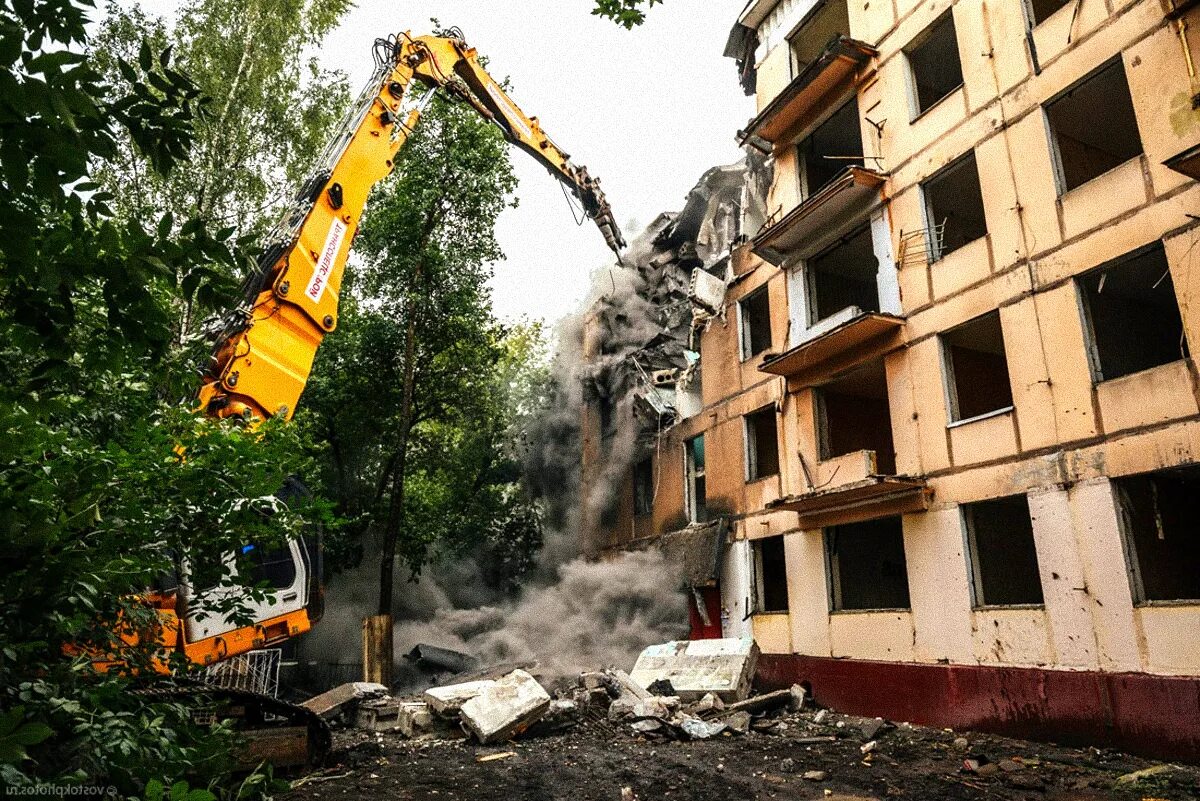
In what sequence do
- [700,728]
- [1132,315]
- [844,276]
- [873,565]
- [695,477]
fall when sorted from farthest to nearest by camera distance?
[695,477] < [844,276] < [873,565] < [1132,315] < [700,728]

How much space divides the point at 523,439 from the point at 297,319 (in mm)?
16998

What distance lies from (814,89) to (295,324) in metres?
11.0

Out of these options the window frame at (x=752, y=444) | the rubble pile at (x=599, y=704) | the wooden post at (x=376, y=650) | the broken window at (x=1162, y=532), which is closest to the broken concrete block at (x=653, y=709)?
the rubble pile at (x=599, y=704)

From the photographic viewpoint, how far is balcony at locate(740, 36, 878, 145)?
12.7 m

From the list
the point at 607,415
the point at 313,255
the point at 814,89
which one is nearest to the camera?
the point at 313,255

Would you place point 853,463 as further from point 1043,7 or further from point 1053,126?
point 1043,7

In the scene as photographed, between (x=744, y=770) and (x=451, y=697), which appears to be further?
(x=451, y=697)

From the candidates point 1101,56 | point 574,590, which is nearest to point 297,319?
point 1101,56

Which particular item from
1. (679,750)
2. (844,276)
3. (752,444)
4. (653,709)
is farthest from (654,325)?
(679,750)

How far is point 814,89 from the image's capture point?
13594mm

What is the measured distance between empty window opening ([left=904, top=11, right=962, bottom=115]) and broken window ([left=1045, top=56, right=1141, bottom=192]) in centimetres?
225

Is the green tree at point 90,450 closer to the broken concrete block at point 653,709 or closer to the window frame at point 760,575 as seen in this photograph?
the broken concrete block at point 653,709

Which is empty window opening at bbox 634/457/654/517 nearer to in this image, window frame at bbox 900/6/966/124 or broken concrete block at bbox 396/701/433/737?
broken concrete block at bbox 396/701/433/737

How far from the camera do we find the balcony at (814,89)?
500 inches
